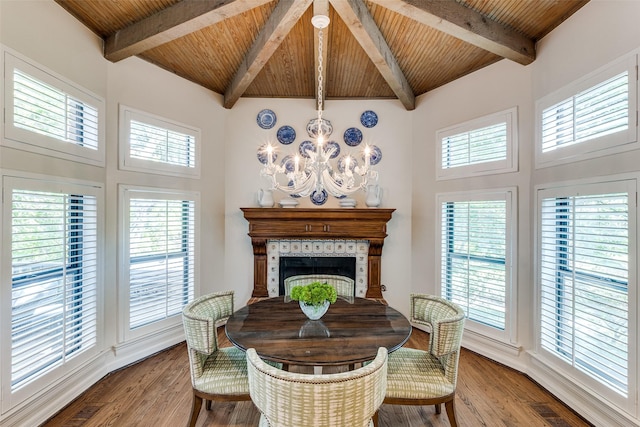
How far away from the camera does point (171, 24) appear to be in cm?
248

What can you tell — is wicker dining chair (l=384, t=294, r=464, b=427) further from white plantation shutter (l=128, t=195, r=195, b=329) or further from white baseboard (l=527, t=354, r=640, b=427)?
white plantation shutter (l=128, t=195, r=195, b=329)

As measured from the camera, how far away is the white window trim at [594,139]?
77.5 inches

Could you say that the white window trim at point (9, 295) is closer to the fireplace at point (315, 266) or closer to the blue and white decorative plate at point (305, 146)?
the fireplace at point (315, 266)

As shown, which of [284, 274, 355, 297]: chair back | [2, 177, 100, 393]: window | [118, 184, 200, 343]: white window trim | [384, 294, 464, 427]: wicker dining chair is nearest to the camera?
[384, 294, 464, 427]: wicker dining chair

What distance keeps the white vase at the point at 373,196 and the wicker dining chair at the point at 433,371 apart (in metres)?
1.90

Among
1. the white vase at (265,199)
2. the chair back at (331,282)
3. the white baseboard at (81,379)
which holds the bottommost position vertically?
the white baseboard at (81,379)

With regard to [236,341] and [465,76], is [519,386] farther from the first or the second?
[465,76]

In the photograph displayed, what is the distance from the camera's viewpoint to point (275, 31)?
266 cm

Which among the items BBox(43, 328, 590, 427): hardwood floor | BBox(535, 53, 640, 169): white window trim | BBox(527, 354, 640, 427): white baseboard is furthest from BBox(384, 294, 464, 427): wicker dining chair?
BBox(535, 53, 640, 169): white window trim

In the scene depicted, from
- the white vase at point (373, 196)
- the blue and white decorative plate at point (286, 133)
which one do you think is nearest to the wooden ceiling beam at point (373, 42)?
the white vase at point (373, 196)

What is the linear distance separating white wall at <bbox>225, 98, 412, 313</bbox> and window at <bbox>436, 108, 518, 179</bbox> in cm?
59

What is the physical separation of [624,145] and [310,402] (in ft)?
8.72

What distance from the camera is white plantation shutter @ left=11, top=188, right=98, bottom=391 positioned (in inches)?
80.2

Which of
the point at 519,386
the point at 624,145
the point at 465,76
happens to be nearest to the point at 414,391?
the point at 519,386
